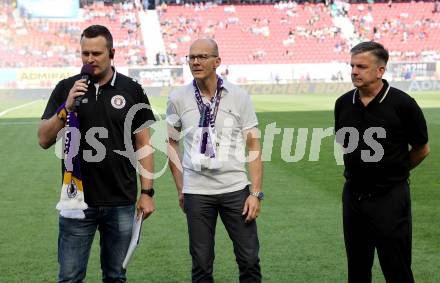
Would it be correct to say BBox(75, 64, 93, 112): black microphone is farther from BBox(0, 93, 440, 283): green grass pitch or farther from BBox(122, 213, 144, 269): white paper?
BBox(0, 93, 440, 283): green grass pitch

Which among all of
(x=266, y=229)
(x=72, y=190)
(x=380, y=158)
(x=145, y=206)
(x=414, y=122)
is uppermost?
(x=414, y=122)

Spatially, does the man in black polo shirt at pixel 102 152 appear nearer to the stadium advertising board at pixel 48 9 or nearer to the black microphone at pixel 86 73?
the black microphone at pixel 86 73

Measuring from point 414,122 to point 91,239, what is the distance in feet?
7.40

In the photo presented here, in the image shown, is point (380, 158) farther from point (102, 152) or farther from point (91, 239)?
point (91, 239)

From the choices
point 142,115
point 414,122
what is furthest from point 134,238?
point 414,122

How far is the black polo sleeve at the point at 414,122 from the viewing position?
5074mm

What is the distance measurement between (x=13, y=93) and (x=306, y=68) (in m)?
19.4

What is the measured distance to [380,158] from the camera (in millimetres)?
5172

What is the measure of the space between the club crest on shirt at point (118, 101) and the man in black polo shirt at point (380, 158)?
1.52 metres

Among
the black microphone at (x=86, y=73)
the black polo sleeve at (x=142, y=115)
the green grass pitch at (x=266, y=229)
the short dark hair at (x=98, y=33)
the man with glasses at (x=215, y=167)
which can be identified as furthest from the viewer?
the green grass pitch at (x=266, y=229)

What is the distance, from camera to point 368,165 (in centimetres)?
518

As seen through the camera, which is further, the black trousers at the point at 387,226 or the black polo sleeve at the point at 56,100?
the black trousers at the point at 387,226

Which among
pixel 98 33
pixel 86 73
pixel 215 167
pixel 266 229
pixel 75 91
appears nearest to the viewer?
pixel 75 91

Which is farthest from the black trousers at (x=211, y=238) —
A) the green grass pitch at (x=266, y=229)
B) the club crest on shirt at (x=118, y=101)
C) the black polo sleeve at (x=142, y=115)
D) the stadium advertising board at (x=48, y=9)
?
the stadium advertising board at (x=48, y=9)
